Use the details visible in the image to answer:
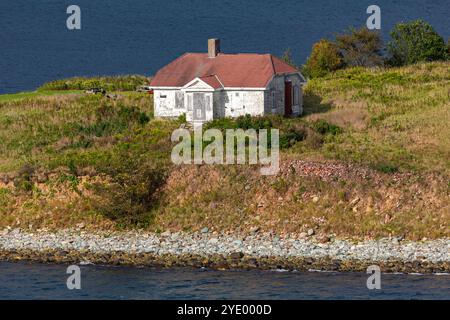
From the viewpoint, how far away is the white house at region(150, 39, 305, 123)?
65.9 meters

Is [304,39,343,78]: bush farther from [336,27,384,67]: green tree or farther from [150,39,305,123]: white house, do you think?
[150,39,305,123]: white house

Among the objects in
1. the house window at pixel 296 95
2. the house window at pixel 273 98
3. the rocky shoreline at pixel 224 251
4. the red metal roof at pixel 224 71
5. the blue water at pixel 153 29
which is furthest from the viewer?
the blue water at pixel 153 29

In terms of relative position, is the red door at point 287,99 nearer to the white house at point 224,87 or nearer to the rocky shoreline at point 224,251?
the white house at point 224,87

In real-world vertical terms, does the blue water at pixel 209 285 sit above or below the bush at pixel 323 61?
below

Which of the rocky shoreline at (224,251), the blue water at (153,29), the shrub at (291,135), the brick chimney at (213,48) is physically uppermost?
the blue water at (153,29)

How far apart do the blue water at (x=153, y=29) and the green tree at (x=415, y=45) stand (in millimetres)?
41271

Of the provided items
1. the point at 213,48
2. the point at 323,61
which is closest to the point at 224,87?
the point at 213,48

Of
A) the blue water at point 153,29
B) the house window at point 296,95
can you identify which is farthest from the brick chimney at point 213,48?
the blue water at point 153,29

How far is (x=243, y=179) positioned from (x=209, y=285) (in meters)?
10.1

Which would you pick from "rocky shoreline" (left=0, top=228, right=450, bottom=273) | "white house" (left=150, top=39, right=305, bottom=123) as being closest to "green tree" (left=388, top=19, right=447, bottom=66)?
"white house" (left=150, top=39, right=305, bottom=123)

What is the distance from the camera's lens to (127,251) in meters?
52.8

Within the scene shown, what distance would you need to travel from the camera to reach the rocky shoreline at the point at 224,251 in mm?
49938

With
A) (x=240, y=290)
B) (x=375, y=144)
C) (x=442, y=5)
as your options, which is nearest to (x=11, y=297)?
(x=240, y=290)
